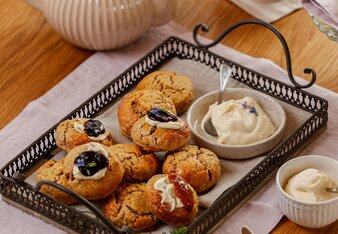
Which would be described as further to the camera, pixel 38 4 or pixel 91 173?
pixel 38 4

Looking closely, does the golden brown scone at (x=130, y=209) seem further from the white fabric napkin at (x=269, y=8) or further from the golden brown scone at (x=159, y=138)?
the white fabric napkin at (x=269, y=8)

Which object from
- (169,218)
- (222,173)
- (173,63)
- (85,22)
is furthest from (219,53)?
(169,218)

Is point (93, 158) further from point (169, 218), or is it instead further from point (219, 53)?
point (219, 53)

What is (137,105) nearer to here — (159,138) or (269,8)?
(159,138)

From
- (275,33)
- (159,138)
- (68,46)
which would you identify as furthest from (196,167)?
(68,46)

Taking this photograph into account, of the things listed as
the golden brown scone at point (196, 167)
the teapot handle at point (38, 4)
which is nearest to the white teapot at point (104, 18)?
the teapot handle at point (38, 4)

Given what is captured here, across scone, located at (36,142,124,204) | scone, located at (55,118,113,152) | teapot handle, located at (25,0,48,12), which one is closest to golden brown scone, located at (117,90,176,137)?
scone, located at (55,118,113,152)
